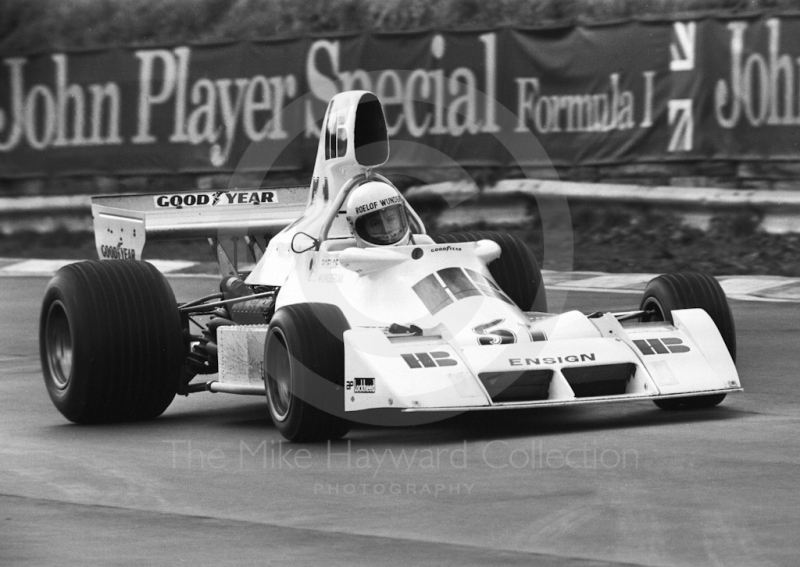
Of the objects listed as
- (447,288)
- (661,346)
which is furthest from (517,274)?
(661,346)

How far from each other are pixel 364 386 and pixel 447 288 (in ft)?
3.83

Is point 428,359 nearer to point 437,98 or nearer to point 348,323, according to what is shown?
point 348,323

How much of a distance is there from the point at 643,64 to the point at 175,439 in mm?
10023

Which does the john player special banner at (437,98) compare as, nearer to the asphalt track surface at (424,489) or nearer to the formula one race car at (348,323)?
the formula one race car at (348,323)

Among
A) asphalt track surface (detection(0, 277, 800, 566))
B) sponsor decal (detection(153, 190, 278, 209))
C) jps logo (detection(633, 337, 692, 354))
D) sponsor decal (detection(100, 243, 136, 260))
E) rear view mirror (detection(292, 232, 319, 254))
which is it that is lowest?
asphalt track surface (detection(0, 277, 800, 566))

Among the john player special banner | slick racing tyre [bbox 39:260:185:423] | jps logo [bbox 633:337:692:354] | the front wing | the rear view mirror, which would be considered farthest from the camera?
the john player special banner

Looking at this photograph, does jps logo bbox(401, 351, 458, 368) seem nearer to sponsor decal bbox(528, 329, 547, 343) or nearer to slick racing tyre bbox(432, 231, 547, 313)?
sponsor decal bbox(528, 329, 547, 343)

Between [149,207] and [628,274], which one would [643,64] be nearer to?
[628,274]

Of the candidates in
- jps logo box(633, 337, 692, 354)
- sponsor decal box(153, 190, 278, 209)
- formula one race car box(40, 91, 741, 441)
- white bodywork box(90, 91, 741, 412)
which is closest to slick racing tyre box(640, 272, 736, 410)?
formula one race car box(40, 91, 741, 441)

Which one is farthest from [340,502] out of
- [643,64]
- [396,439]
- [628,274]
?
[643,64]

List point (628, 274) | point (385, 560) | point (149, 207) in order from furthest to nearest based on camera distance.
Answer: point (628, 274) → point (149, 207) → point (385, 560)

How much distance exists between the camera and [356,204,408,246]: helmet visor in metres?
9.88

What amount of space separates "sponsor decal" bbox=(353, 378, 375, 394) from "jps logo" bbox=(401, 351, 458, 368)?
23 cm

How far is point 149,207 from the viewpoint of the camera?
11.7m
